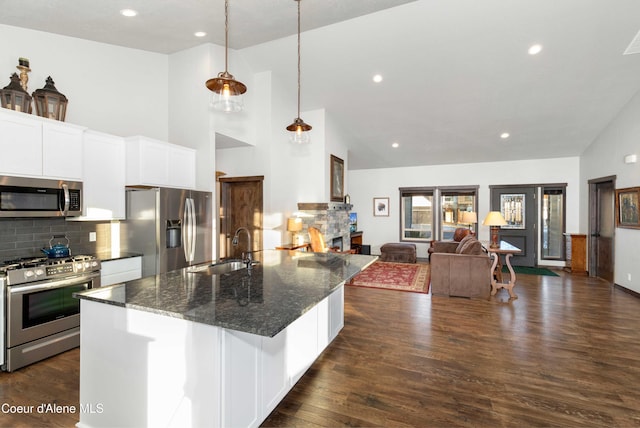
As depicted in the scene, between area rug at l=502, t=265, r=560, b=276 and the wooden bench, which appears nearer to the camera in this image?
area rug at l=502, t=265, r=560, b=276

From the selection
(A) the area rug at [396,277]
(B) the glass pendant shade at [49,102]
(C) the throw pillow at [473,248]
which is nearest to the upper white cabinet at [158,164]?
(B) the glass pendant shade at [49,102]

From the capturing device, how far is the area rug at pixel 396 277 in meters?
5.43

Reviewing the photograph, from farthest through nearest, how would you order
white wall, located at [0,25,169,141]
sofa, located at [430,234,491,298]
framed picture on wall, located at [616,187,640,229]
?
framed picture on wall, located at [616,187,640,229] → sofa, located at [430,234,491,298] → white wall, located at [0,25,169,141]

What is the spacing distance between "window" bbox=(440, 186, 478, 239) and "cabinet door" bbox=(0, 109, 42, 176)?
8188 millimetres

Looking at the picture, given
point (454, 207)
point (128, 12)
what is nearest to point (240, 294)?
point (128, 12)

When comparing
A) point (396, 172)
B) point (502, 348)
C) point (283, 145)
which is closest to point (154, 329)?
point (502, 348)

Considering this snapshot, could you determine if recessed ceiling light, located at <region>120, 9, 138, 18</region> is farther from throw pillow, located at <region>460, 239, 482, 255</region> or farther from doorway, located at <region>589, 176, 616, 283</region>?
doorway, located at <region>589, 176, 616, 283</region>

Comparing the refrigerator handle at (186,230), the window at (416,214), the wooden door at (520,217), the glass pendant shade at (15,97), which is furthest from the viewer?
the window at (416,214)

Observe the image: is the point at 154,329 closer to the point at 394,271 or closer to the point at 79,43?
the point at 79,43

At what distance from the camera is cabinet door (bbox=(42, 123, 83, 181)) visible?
9.35ft

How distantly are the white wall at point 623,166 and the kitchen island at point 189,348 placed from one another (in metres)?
5.78

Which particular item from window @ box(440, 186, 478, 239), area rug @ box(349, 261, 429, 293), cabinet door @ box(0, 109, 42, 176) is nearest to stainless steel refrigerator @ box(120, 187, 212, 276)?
cabinet door @ box(0, 109, 42, 176)

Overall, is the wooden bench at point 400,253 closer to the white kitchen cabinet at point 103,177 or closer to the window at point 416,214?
the window at point 416,214

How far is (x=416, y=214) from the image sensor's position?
8648mm
